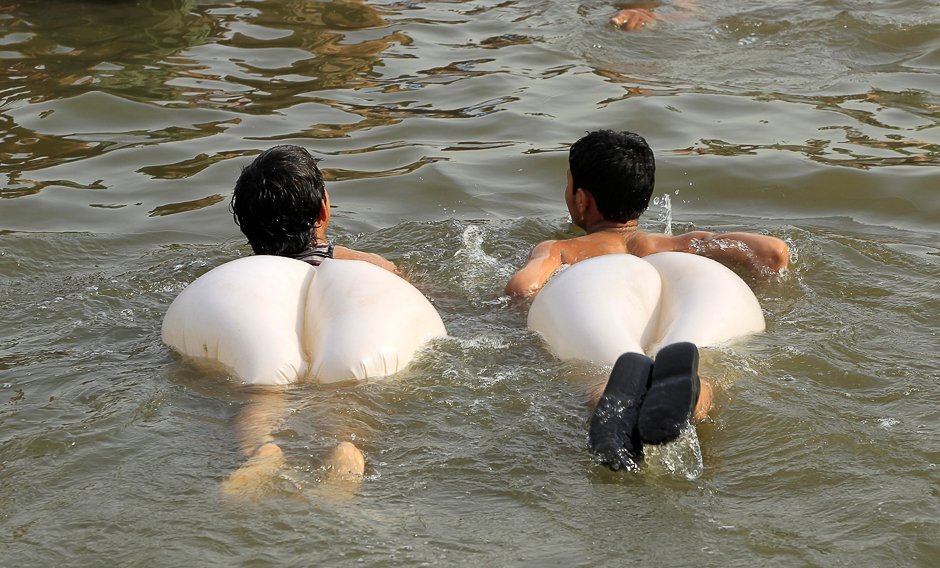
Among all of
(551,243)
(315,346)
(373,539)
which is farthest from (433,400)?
(551,243)

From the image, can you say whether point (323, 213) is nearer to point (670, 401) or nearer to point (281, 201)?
point (281, 201)

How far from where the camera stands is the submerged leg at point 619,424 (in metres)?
3.69

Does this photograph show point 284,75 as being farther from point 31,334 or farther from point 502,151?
point 31,334

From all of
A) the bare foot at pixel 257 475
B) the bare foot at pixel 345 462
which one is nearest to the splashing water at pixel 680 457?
the bare foot at pixel 345 462

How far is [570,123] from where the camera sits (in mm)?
8477

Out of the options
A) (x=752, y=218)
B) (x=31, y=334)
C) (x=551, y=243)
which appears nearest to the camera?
(x=31, y=334)

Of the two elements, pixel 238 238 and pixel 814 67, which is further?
pixel 814 67

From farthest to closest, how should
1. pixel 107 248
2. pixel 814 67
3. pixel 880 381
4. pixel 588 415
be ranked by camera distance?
pixel 814 67 < pixel 107 248 < pixel 880 381 < pixel 588 415

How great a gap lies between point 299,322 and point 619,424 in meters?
1.38

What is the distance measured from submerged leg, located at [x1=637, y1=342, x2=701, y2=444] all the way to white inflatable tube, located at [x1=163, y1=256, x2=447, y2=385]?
1.07m

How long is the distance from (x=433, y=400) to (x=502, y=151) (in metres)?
4.05

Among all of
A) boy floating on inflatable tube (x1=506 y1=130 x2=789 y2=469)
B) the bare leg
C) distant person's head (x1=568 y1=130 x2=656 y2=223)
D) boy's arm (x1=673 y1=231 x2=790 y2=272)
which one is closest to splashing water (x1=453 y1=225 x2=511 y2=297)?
boy floating on inflatable tube (x1=506 y1=130 x2=789 y2=469)

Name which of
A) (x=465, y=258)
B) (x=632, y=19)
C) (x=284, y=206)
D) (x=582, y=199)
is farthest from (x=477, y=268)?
(x=632, y=19)

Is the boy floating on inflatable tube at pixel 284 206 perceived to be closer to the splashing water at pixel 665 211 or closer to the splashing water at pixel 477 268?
the splashing water at pixel 477 268
